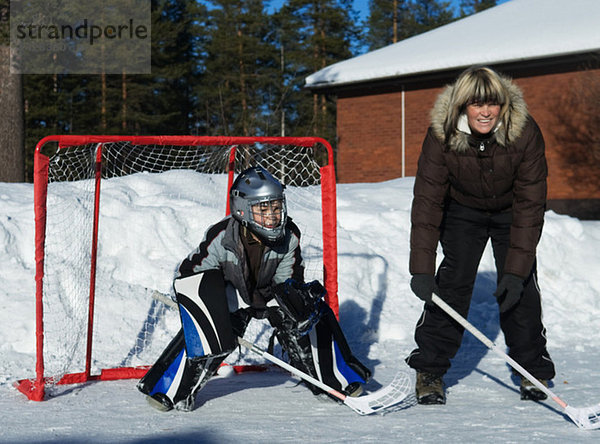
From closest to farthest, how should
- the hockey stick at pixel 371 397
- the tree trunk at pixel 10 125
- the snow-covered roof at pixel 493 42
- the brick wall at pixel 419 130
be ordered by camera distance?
the hockey stick at pixel 371 397
the tree trunk at pixel 10 125
the snow-covered roof at pixel 493 42
the brick wall at pixel 419 130

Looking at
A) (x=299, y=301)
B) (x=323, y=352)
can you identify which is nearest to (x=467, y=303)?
(x=323, y=352)

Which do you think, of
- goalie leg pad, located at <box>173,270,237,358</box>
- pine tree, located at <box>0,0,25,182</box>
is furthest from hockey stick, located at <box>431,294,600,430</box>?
pine tree, located at <box>0,0,25,182</box>

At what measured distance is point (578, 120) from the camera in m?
13.5

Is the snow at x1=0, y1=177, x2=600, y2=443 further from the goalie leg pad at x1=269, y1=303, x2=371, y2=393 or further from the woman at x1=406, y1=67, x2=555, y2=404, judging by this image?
the woman at x1=406, y1=67, x2=555, y2=404

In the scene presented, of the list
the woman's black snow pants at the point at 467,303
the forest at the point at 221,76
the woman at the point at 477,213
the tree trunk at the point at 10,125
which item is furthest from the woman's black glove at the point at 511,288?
the forest at the point at 221,76

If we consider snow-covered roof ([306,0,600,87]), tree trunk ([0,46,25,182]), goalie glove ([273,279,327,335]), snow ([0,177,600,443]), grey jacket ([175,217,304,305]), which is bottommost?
snow ([0,177,600,443])

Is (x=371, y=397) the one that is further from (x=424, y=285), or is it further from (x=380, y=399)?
(x=424, y=285)

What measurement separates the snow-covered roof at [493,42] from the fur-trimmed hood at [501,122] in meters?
10.3

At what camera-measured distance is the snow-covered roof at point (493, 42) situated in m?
13.2

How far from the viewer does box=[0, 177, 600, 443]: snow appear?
313 cm

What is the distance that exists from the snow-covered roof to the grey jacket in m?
10.7

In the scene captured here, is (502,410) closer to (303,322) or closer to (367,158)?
(303,322)

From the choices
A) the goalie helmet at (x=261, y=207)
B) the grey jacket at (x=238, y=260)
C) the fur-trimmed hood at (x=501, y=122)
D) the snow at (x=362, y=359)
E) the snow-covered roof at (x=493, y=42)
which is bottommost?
the snow at (x=362, y=359)

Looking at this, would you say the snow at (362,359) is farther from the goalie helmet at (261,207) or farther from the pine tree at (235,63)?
the pine tree at (235,63)
